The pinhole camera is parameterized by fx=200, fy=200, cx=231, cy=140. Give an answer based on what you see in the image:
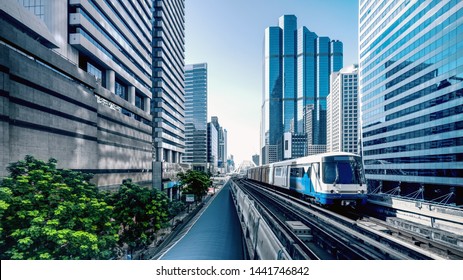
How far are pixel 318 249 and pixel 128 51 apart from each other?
126 feet

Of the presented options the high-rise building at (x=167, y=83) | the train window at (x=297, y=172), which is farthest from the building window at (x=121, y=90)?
the train window at (x=297, y=172)

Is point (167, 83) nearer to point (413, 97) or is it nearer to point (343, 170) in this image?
point (343, 170)

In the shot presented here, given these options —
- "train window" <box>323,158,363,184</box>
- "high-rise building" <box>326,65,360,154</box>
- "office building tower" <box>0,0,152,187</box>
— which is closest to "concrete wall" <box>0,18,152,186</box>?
"office building tower" <box>0,0,152,187</box>

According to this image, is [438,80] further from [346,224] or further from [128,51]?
[128,51]

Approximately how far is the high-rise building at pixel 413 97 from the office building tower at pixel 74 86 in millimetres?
44906

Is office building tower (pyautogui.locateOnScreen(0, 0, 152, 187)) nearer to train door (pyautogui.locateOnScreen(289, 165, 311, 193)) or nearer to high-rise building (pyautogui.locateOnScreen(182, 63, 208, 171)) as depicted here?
train door (pyautogui.locateOnScreen(289, 165, 311, 193))

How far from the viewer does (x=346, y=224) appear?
33.7ft

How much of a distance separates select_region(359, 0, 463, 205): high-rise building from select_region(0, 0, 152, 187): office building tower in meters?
44.9

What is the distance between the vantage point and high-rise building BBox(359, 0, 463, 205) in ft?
98.2

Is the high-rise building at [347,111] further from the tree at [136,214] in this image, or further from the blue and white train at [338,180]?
the tree at [136,214]

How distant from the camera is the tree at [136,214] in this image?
1350 centimetres

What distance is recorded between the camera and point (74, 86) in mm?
18891

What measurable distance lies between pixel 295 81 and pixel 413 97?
524 feet
